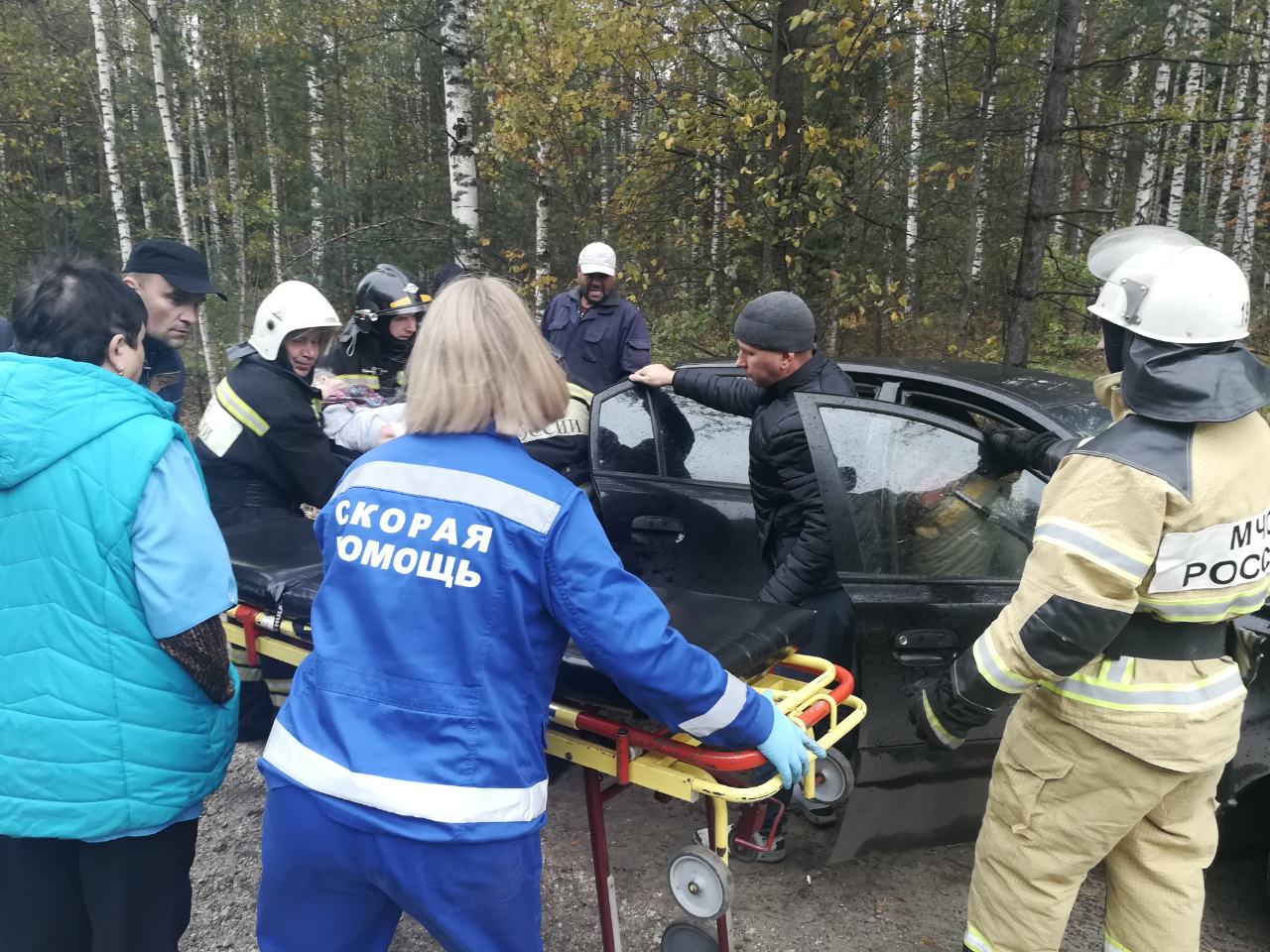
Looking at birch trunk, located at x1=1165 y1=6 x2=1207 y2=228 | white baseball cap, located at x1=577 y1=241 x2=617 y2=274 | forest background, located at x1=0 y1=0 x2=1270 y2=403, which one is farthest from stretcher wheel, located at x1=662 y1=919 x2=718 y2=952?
birch trunk, located at x1=1165 y1=6 x2=1207 y2=228

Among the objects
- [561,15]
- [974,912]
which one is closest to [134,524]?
[974,912]

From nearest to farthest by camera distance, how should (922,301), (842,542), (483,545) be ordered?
(483,545) < (842,542) < (922,301)

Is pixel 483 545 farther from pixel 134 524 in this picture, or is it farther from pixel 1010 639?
pixel 1010 639

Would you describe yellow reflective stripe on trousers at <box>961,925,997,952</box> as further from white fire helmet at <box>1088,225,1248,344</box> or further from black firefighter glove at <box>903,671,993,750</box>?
white fire helmet at <box>1088,225,1248,344</box>

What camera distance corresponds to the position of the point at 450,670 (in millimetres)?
1497

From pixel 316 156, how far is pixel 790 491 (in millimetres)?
15334

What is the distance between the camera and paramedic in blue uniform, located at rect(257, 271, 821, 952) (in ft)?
4.90

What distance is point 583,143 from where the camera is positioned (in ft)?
27.8

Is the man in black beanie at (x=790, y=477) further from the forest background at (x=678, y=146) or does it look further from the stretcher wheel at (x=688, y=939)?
the forest background at (x=678, y=146)

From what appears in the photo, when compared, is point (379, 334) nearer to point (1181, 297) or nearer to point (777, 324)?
point (777, 324)

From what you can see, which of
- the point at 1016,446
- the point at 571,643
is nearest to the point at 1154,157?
the point at 1016,446

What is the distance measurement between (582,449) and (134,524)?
241 cm

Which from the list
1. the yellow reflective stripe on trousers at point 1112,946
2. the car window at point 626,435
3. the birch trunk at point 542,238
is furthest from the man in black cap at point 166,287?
the birch trunk at point 542,238

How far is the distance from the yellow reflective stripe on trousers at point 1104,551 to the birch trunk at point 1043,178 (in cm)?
414
